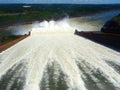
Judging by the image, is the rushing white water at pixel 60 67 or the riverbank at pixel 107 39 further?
the riverbank at pixel 107 39

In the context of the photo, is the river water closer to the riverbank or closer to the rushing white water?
the rushing white water

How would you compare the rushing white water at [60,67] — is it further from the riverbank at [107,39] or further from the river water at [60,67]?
the riverbank at [107,39]

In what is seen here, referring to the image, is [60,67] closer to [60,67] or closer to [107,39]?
[60,67]

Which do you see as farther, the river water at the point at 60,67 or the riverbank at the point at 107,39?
the riverbank at the point at 107,39

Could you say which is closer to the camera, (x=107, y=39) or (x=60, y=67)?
(x=60, y=67)

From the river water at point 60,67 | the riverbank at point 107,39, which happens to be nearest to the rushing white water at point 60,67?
the river water at point 60,67

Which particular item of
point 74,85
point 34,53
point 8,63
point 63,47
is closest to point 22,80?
point 74,85

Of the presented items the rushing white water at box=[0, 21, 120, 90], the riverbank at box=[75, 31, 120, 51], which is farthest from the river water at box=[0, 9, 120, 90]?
the riverbank at box=[75, 31, 120, 51]

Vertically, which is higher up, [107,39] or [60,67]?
[60,67]

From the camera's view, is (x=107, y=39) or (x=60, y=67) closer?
(x=60, y=67)

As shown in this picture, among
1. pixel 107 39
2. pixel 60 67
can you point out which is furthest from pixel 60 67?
pixel 107 39
